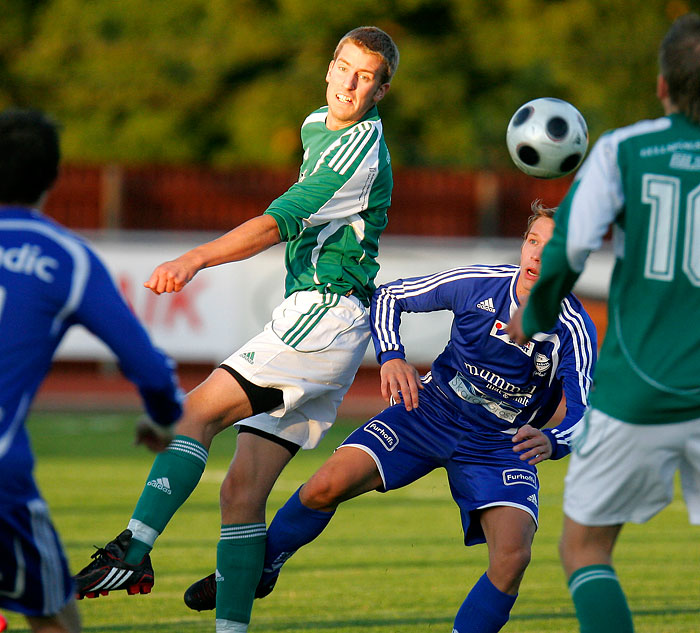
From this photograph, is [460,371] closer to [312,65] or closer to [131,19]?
[312,65]

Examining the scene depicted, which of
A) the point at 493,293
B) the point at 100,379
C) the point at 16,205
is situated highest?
the point at 16,205

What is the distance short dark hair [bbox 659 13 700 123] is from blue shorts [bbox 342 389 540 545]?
201cm

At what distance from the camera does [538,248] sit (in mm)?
4883

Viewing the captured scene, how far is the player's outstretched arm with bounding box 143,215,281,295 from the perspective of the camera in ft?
13.7

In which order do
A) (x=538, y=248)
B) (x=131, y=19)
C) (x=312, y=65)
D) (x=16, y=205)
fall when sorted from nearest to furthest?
(x=16, y=205)
(x=538, y=248)
(x=312, y=65)
(x=131, y=19)

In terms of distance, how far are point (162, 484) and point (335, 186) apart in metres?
1.36

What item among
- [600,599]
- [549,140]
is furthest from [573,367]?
[600,599]

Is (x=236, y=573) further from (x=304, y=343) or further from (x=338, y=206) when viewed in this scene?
(x=338, y=206)

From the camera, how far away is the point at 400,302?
5051mm

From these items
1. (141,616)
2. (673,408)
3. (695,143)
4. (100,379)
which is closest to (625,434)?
(673,408)

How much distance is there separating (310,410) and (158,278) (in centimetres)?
124

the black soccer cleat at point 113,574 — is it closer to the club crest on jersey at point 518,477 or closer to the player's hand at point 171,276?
the player's hand at point 171,276

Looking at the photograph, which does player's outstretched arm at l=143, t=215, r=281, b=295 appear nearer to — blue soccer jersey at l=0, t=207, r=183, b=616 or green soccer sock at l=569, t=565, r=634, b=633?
blue soccer jersey at l=0, t=207, r=183, b=616

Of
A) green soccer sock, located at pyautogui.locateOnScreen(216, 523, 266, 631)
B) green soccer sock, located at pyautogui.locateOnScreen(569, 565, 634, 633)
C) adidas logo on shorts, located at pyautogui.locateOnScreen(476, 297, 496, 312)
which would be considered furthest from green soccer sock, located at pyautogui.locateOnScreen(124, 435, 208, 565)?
green soccer sock, located at pyautogui.locateOnScreen(569, 565, 634, 633)
